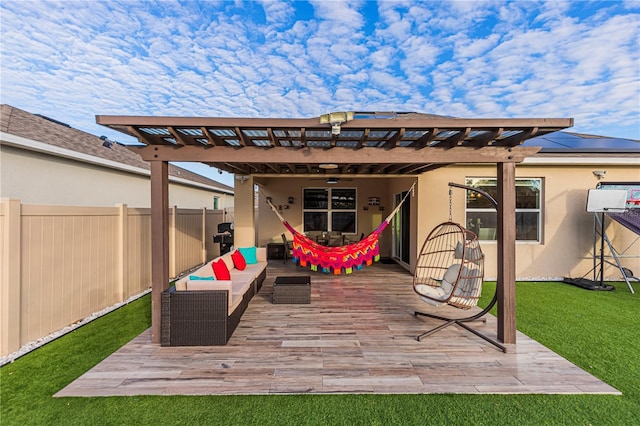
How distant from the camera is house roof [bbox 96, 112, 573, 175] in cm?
253

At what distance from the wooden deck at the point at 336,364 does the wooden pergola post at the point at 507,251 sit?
0.83ft

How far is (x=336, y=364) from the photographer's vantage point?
2.45 metres

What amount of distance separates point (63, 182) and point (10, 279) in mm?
4721

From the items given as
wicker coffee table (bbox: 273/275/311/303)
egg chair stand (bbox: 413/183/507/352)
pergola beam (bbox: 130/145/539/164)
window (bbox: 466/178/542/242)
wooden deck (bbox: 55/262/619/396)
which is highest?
pergola beam (bbox: 130/145/539/164)

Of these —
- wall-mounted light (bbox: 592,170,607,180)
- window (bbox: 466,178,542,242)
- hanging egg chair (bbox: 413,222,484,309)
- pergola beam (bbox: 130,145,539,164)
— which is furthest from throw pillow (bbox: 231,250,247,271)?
wall-mounted light (bbox: 592,170,607,180)

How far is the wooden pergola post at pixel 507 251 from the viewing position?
287 cm

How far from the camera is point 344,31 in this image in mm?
7953

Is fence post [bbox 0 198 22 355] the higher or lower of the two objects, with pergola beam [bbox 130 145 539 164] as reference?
lower

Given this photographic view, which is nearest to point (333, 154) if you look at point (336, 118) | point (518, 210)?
point (336, 118)

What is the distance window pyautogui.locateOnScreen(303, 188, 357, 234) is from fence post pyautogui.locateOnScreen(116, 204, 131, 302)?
15.7ft

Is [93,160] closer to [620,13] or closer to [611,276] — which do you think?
[611,276]

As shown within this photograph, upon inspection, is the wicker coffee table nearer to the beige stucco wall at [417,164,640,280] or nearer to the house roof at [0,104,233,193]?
the beige stucco wall at [417,164,640,280]

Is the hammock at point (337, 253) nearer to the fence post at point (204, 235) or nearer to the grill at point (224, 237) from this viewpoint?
the grill at point (224, 237)

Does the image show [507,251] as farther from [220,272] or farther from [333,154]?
[220,272]
